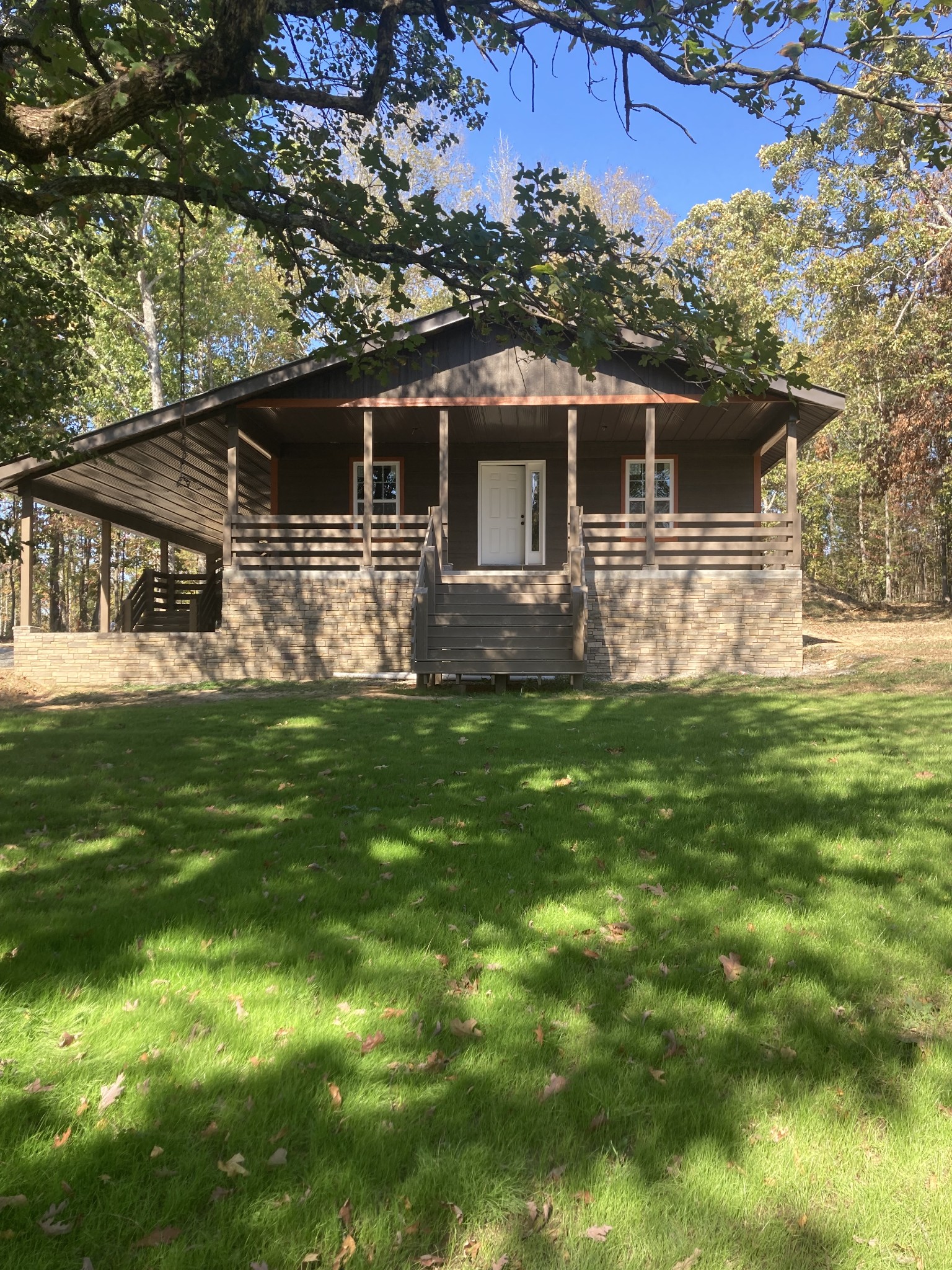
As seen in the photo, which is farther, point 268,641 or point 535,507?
point 535,507

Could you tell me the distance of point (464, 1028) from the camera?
2.82 metres

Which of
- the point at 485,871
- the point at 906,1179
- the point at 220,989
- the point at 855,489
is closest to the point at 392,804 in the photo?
the point at 485,871

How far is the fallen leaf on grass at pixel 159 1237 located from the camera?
6.23 ft

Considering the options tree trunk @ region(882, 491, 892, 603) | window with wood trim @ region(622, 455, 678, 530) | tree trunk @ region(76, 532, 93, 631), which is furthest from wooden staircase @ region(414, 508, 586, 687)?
tree trunk @ region(76, 532, 93, 631)

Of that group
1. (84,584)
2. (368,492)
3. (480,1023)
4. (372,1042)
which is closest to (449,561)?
(368,492)

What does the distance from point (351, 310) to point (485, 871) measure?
4.27 m

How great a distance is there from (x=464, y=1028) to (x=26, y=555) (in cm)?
1523

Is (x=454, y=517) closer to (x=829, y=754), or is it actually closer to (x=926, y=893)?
(x=829, y=754)

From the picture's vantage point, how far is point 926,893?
395cm

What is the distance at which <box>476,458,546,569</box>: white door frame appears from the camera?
17438 millimetres

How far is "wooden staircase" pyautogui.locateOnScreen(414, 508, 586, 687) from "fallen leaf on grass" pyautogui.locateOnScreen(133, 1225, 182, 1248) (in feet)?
33.0

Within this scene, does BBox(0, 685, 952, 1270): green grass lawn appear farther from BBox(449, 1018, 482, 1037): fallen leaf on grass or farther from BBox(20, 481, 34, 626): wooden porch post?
BBox(20, 481, 34, 626): wooden porch post

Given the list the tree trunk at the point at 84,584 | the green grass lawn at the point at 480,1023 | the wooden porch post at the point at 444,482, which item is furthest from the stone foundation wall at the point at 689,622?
the tree trunk at the point at 84,584

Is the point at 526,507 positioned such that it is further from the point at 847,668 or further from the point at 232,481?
the point at 847,668
